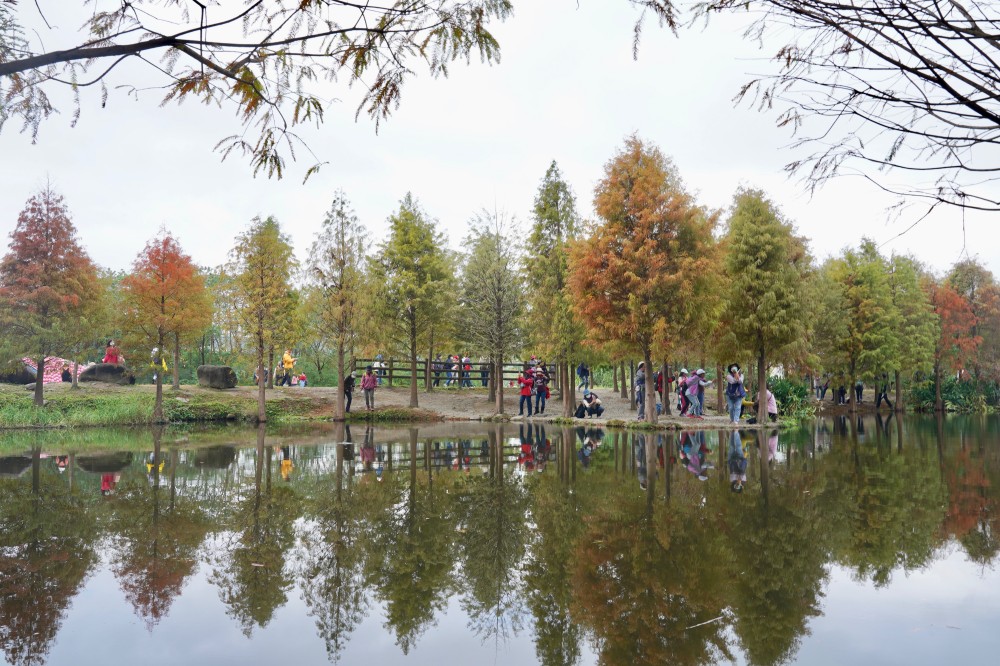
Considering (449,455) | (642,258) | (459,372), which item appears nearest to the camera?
(449,455)

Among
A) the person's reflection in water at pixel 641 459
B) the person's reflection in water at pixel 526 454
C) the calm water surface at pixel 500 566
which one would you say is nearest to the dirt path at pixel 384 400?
the person's reflection in water at pixel 526 454

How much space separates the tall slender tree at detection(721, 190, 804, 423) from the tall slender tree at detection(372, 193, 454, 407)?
1207cm

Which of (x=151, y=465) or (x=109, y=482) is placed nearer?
(x=109, y=482)

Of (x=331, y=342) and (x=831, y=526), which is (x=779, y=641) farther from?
(x=331, y=342)

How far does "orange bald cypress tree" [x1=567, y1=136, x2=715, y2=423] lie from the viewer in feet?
70.4

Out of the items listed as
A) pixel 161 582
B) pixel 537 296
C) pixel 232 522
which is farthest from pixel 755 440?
pixel 161 582

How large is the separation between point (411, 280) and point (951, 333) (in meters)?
33.9

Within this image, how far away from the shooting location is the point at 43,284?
1009 inches

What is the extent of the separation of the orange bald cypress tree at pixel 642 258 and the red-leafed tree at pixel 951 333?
2788 centimetres

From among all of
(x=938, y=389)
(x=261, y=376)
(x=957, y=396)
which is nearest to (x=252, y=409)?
(x=261, y=376)

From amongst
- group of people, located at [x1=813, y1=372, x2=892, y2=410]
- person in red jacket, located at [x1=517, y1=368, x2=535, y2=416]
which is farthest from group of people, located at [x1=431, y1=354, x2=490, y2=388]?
group of people, located at [x1=813, y1=372, x2=892, y2=410]

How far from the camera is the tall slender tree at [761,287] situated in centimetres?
2417

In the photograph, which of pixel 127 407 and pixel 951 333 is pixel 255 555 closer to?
pixel 127 407

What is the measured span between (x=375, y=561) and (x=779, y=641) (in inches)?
135
